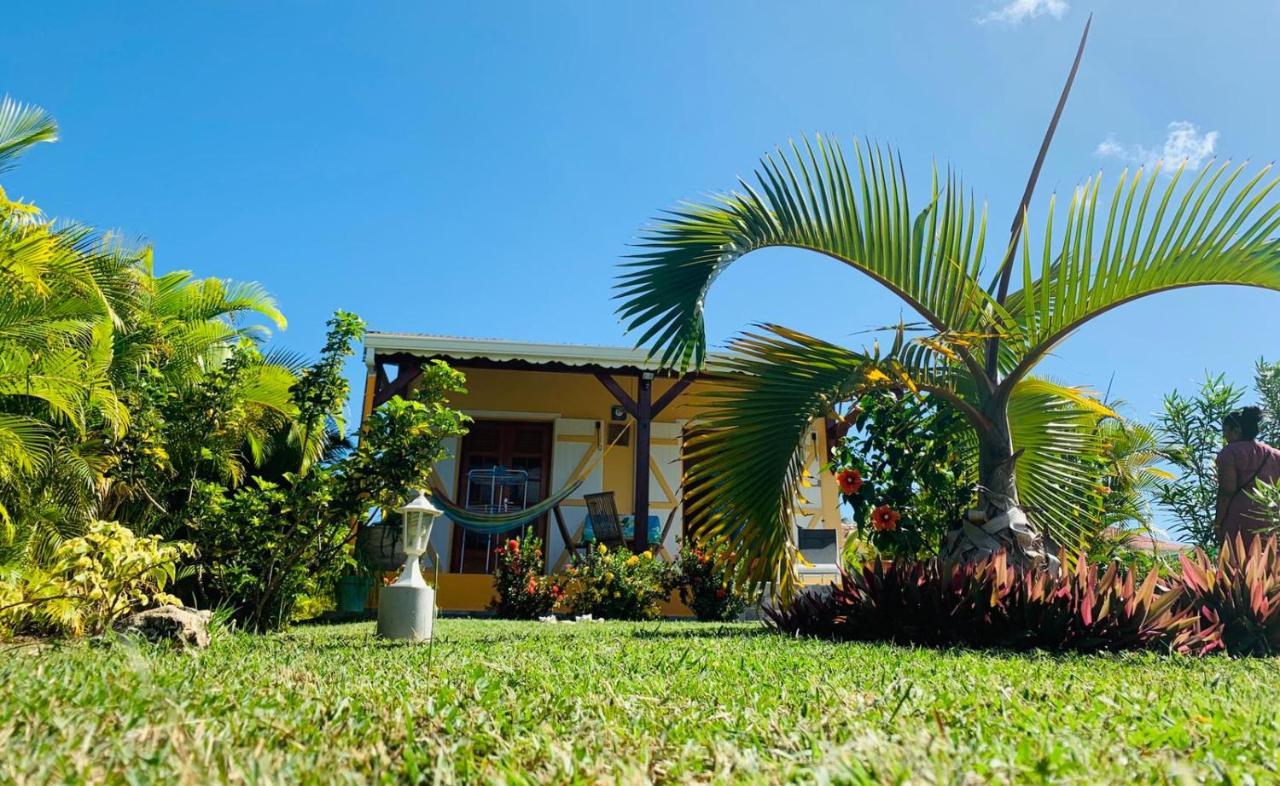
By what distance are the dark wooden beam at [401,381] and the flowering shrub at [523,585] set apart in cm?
255

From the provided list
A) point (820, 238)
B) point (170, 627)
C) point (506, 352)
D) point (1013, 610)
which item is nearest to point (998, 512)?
point (1013, 610)

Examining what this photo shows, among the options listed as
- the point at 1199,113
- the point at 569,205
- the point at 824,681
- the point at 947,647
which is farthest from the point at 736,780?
the point at 569,205

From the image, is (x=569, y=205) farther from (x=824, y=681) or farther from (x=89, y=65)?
(x=824, y=681)

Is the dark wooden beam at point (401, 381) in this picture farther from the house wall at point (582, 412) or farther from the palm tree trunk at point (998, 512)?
the palm tree trunk at point (998, 512)

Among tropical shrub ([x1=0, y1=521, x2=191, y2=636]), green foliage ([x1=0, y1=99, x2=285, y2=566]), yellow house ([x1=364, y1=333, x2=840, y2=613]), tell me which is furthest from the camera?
yellow house ([x1=364, y1=333, x2=840, y2=613])

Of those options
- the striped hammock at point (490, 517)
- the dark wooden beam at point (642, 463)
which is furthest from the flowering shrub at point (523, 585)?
the dark wooden beam at point (642, 463)

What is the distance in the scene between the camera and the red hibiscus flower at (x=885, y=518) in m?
4.94

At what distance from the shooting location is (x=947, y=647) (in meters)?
3.67

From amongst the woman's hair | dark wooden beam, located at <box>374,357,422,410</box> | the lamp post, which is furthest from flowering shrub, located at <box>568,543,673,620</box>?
the woman's hair

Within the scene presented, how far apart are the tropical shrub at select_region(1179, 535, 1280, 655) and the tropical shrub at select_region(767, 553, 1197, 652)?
117 mm

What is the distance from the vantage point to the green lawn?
1.20 meters

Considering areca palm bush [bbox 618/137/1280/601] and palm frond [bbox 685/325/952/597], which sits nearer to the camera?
areca palm bush [bbox 618/137/1280/601]

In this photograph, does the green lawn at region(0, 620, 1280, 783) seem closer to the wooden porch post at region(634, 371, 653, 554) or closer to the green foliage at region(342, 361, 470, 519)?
the green foliage at region(342, 361, 470, 519)

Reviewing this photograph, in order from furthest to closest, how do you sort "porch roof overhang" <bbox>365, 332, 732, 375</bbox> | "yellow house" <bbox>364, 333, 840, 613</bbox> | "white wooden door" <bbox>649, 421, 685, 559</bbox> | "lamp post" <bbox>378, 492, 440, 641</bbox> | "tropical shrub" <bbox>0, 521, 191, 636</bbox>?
1. "white wooden door" <bbox>649, 421, 685, 559</bbox>
2. "yellow house" <bbox>364, 333, 840, 613</bbox>
3. "porch roof overhang" <bbox>365, 332, 732, 375</bbox>
4. "lamp post" <bbox>378, 492, 440, 641</bbox>
5. "tropical shrub" <bbox>0, 521, 191, 636</bbox>
